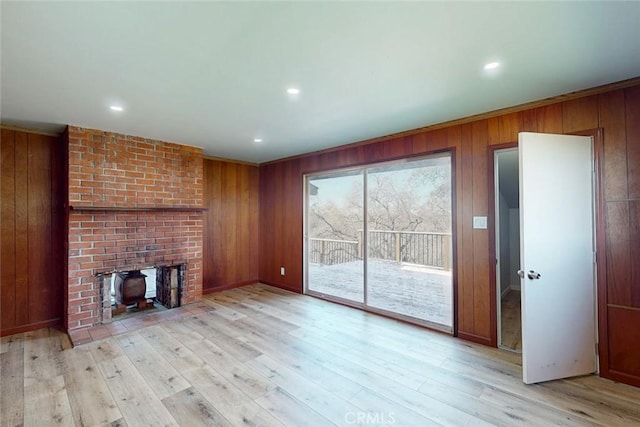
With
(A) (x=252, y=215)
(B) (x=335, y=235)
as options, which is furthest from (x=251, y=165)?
(B) (x=335, y=235)

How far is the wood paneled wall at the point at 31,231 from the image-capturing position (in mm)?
3176

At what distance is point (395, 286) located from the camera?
4488 mm

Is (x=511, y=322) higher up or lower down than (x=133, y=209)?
lower down

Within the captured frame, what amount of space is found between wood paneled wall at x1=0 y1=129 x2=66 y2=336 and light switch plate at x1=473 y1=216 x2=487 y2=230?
4.93 meters

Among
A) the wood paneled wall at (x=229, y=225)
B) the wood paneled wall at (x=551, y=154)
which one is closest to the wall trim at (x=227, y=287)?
the wood paneled wall at (x=229, y=225)

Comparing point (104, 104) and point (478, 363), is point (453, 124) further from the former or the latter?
point (104, 104)

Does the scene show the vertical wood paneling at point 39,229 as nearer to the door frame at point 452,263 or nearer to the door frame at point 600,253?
the door frame at point 452,263

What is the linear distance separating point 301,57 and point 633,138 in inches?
106

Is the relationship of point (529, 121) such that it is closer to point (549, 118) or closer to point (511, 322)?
point (549, 118)

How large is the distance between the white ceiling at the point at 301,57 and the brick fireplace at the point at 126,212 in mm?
649

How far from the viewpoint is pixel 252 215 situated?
18.0 ft

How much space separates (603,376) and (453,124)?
8.69 feet

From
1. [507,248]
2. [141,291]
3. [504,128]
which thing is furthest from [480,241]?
[141,291]

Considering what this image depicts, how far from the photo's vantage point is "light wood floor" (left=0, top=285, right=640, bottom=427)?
6.15 ft
